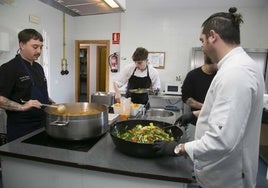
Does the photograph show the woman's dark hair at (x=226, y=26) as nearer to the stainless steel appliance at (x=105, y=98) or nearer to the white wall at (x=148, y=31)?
the stainless steel appliance at (x=105, y=98)

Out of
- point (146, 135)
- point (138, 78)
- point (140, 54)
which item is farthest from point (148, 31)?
point (146, 135)

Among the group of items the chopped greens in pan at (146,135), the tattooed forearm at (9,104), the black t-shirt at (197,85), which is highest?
the black t-shirt at (197,85)

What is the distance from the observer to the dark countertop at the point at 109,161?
1.00m

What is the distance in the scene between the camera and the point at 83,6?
184cm

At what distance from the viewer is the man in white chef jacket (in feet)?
2.79

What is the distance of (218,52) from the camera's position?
1014 millimetres

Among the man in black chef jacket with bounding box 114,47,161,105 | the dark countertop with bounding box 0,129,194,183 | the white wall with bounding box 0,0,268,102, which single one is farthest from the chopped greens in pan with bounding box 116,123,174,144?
the white wall with bounding box 0,0,268,102

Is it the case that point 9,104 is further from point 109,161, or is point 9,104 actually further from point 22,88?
Answer: point 109,161

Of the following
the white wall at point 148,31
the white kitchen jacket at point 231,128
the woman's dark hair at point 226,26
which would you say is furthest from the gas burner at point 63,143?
the white wall at point 148,31

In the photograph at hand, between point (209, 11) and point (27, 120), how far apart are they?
4.00 m

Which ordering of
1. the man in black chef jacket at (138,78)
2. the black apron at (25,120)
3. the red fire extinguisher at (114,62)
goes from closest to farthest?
1. the black apron at (25,120)
2. the man in black chef jacket at (138,78)
3. the red fire extinguisher at (114,62)

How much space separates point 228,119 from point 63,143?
3.09 ft

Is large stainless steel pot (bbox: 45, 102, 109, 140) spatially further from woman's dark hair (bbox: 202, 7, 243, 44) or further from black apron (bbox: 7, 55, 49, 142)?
woman's dark hair (bbox: 202, 7, 243, 44)

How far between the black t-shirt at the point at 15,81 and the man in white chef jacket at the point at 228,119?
1176 millimetres
